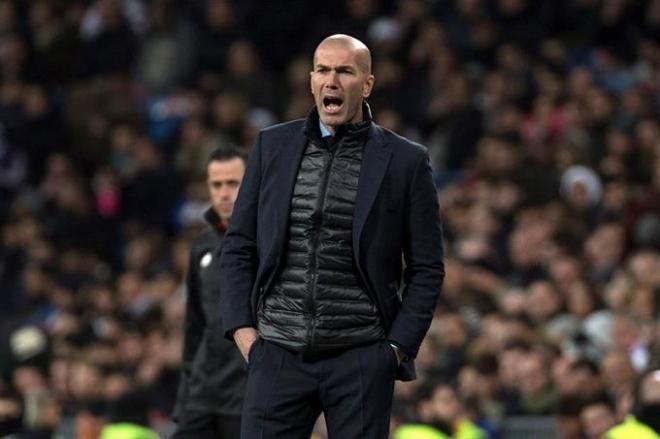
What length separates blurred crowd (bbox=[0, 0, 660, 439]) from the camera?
37.4 ft

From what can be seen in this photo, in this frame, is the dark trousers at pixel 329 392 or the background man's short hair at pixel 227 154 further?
the background man's short hair at pixel 227 154

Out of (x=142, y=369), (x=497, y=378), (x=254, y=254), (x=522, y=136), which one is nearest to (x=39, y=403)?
(x=142, y=369)

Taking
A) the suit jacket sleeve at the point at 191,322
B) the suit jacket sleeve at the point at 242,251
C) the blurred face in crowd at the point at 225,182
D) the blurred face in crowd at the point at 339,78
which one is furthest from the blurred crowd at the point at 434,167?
the blurred face in crowd at the point at 339,78

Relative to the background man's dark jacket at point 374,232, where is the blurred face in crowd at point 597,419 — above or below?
below

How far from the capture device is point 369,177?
5.69 m

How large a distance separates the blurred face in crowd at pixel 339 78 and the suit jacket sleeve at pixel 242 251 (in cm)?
30

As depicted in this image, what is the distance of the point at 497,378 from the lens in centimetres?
1133

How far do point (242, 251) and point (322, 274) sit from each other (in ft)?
1.13

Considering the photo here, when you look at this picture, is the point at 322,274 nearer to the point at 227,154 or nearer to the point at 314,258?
the point at 314,258

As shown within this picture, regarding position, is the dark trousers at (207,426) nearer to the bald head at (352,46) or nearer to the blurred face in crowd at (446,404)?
the bald head at (352,46)

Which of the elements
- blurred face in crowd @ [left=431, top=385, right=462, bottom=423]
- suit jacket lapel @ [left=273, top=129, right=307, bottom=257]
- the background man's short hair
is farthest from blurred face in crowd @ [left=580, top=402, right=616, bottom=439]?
suit jacket lapel @ [left=273, top=129, right=307, bottom=257]

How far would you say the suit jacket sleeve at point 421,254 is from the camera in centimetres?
568

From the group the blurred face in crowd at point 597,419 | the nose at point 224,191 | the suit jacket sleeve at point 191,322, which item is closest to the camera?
the nose at point 224,191

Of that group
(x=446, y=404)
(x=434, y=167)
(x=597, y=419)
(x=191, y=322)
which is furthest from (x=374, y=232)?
(x=434, y=167)
